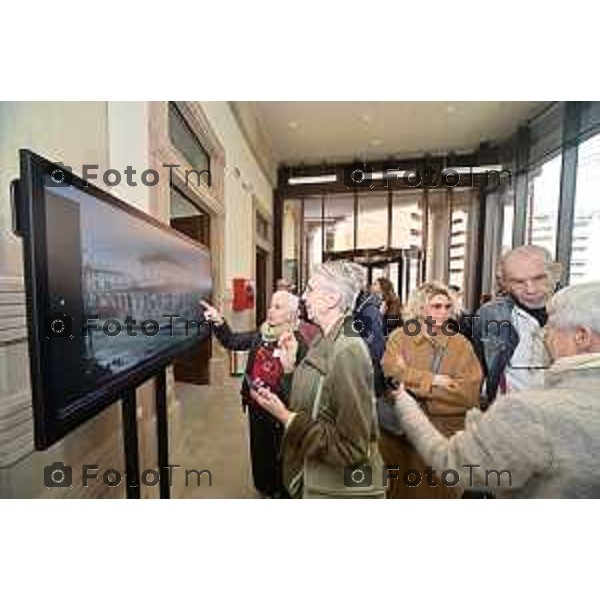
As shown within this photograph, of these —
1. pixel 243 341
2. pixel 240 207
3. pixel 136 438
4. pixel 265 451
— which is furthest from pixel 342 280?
pixel 136 438

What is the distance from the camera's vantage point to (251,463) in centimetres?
136

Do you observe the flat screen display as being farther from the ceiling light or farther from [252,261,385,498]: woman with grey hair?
the ceiling light

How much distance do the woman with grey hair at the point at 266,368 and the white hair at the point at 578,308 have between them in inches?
28.3

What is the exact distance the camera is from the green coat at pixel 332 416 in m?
1.10

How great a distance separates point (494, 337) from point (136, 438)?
49.9 inches

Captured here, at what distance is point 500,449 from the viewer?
85 centimetres

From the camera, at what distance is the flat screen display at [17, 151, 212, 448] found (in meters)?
0.81

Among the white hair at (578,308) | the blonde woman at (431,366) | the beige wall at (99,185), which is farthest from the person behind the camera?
the blonde woman at (431,366)

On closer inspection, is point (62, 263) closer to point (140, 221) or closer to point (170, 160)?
point (140, 221)

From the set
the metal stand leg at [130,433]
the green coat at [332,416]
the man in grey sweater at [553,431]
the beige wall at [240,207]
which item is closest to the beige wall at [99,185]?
the beige wall at [240,207]

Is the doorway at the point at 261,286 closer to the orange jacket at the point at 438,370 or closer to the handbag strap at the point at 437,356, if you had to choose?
the orange jacket at the point at 438,370

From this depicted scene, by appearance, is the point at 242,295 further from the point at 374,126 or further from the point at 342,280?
the point at 374,126

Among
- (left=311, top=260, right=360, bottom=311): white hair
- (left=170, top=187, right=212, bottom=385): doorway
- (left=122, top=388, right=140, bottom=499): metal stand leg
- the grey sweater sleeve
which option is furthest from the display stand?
the grey sweater sleeve
